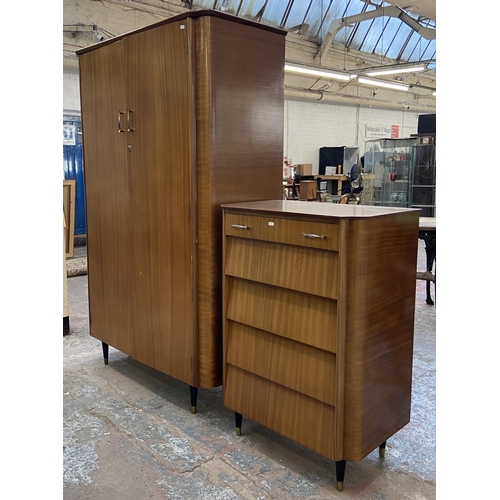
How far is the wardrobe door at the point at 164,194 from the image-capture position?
246cm

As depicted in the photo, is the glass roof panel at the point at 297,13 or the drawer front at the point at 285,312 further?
the glass roof panel at the point at 297,13

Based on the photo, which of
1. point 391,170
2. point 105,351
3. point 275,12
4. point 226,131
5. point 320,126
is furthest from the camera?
point 320,126

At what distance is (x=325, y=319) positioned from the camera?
6.48 feet

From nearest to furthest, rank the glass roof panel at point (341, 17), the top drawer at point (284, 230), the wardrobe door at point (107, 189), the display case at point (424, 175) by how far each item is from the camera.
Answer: the top drawer at point (284, 230) → the wardrobe door at point (107, 189) → the display case at point (424, 175) → the glass roof panel at point (341, 17)

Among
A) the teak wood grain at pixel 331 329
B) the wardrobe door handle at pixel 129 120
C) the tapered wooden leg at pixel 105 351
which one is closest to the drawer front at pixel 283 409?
the teak wood grain at pixel 331 329

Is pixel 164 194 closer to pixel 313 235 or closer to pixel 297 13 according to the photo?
pixel 313 235

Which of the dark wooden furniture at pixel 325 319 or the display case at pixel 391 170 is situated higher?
the display case at pixel 391 170

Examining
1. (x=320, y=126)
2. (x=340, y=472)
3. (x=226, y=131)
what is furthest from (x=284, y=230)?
(x=320, y=126)

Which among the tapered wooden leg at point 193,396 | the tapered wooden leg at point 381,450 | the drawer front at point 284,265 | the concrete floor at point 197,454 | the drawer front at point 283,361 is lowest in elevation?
the concrete floor at point 197,454

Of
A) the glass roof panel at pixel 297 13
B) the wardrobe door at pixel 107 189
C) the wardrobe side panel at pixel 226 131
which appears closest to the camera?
the wardrobe side panel at pixel 226 131

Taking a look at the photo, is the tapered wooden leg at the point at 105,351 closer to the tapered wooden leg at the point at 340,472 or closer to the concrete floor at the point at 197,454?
the concrete floor at the point at 197,454

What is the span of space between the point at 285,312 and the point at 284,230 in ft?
1.15

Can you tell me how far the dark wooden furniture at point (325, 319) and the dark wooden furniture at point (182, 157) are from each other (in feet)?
0.81
